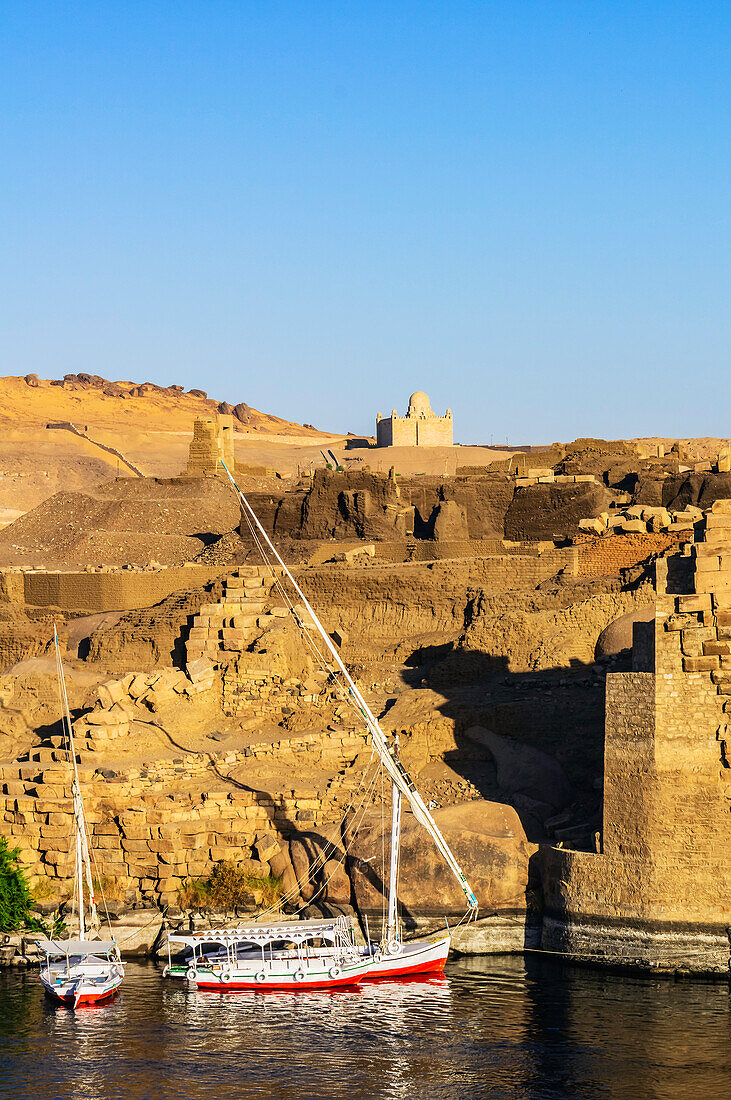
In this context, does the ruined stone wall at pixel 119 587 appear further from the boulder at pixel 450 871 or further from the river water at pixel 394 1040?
the river water at pixel 394 1040

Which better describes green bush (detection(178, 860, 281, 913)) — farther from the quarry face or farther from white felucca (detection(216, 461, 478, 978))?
white felucca (detection(216, 461, 478, 978))

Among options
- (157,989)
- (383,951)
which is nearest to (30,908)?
(157,989)

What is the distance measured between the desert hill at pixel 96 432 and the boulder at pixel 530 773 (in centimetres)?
5690

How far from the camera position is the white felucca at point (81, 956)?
64.7 ft

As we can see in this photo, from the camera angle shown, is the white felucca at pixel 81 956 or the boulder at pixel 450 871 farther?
the boulder at pixel 450 871

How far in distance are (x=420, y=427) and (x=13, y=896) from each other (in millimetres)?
59283

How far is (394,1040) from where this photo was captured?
705 inches

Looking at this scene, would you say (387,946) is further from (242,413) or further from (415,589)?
(242,413)

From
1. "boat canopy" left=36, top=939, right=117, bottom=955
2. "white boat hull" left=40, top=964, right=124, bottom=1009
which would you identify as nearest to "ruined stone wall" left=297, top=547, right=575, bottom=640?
"boat canopy" left=36, top=939, right=117, bottom=955

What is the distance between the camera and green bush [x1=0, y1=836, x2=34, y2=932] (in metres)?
22.0

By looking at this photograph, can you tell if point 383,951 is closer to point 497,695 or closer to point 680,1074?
point 680,1074

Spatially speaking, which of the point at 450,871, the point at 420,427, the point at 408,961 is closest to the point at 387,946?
the point at 408,961

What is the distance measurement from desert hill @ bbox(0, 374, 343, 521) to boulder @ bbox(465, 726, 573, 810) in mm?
56896

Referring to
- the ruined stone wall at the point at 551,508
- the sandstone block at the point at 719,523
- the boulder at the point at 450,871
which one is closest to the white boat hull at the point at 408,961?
the boulder at the point at 450,871
